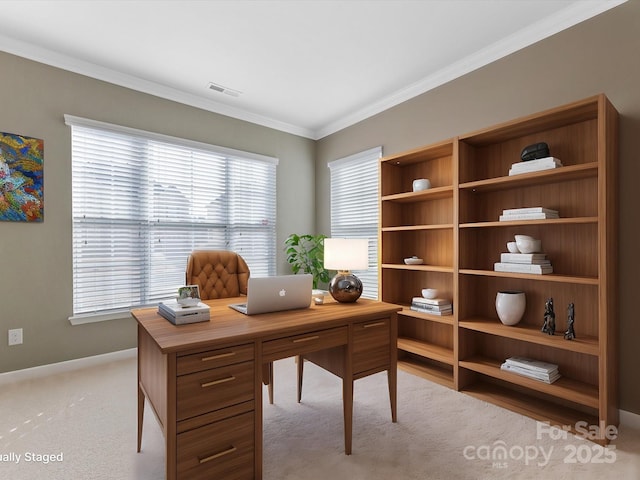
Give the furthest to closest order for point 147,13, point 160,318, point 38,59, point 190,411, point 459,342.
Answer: point 38,59 → point 459,342 → point 147,13 → point 160,318 → point 190,411

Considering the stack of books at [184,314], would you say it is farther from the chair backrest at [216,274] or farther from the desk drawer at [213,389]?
the chair backrest at [216,274]

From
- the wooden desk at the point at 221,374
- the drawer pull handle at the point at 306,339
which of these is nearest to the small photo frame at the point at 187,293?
the wooden desk at the point at 221,374

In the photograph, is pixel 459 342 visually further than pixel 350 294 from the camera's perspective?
Yes

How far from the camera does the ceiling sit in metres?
2.22

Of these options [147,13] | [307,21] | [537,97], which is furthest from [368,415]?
[147,13]

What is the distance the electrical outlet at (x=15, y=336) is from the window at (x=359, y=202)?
3.25m

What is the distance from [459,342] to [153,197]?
3176 mm

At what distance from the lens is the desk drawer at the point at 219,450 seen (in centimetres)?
128

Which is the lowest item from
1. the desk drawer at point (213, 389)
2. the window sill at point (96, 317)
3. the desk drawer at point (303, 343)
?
the window sill at point (96, 317)

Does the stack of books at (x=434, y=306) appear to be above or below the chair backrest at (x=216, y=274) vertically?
below

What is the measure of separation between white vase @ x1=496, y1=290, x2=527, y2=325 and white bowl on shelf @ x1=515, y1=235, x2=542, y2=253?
337 millimetres

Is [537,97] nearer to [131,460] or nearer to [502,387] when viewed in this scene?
[502,387]

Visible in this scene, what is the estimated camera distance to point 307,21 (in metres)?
2.36

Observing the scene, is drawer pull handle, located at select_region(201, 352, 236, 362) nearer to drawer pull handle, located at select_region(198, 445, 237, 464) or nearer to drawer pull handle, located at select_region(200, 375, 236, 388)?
drawer pull handle, located at select_region(200, 375, 236, 388)
